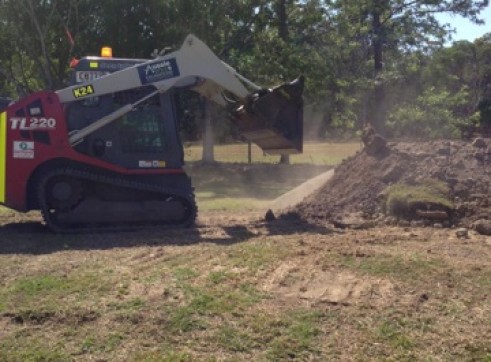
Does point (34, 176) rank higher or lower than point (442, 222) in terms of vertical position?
higher

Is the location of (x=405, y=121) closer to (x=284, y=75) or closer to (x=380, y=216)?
(x=284, y=75)

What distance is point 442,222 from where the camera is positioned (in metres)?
10.4

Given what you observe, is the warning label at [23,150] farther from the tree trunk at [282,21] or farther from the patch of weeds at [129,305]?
the tree trunk at [282,21]

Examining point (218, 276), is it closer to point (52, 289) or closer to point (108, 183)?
point (52, 289)

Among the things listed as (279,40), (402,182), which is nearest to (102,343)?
(402,182)

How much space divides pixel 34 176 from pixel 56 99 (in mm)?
1308

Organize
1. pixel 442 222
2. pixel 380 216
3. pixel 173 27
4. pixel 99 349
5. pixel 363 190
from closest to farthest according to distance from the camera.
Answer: pixel 99 349, pixel 442 222, pixel 380 216, pixel 363 190, pixel 173 27

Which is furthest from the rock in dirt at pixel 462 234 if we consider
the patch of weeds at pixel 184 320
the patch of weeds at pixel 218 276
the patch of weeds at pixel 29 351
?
the patch of weeds at pixel 29 351

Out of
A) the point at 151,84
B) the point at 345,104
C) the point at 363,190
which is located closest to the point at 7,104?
the point at 151,84

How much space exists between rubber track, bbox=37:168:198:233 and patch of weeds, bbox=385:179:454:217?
3397 millimetres

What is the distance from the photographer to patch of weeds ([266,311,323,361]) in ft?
16.9

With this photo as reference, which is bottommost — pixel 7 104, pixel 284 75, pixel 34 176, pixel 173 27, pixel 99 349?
pixel 99 349

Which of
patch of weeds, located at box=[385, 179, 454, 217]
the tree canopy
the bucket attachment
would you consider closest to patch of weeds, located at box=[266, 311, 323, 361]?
patch of weeds, located at box=[385, 179, 454, 217]

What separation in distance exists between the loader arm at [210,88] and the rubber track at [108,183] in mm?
579
